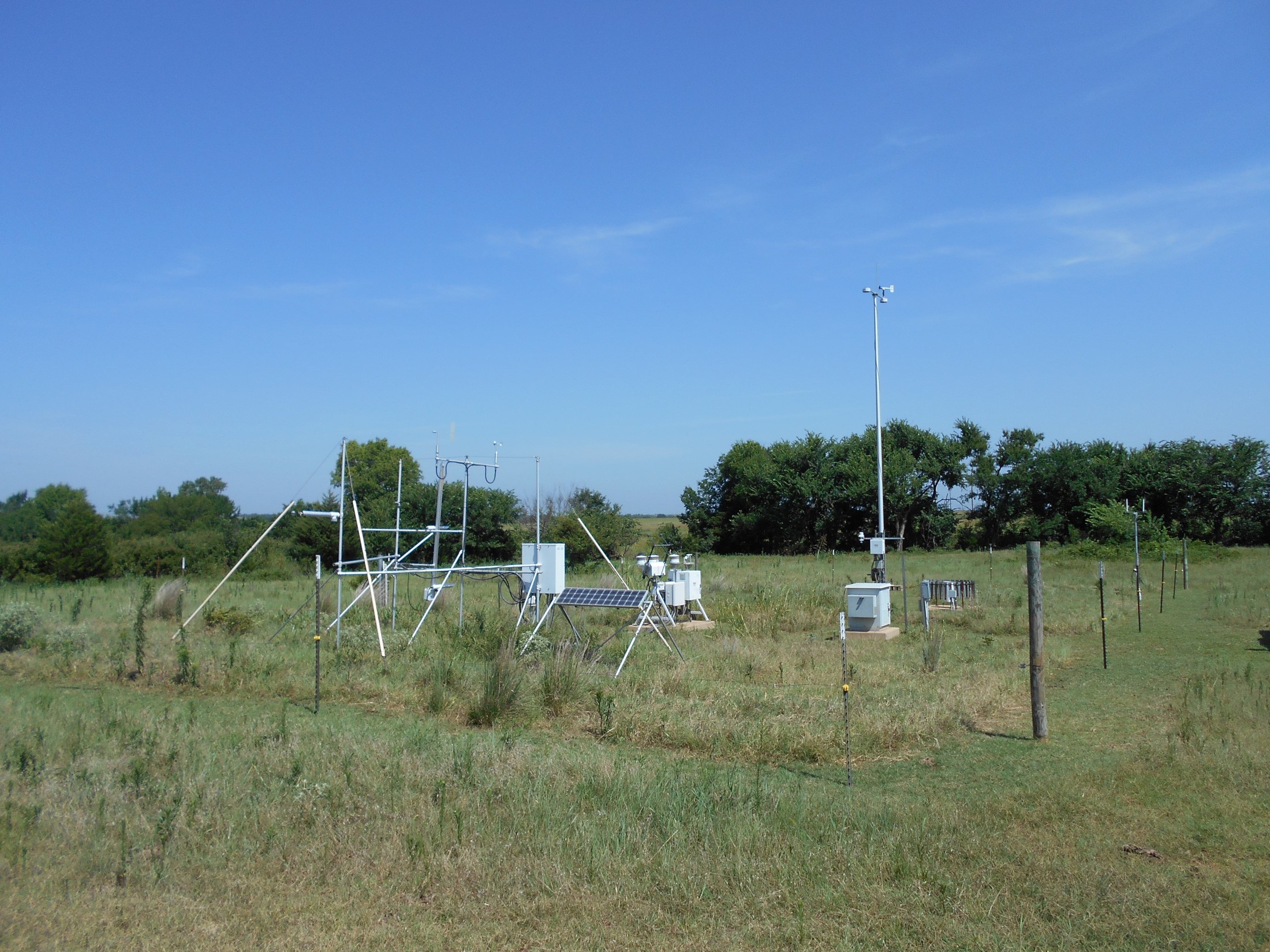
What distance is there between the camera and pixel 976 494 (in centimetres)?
5356

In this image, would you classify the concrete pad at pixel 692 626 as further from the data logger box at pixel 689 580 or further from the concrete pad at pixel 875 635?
the concrete pad at pixel 875 635

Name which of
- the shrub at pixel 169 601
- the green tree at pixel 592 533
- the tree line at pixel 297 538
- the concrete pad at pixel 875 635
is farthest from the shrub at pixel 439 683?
the green tree at pixel 592 533

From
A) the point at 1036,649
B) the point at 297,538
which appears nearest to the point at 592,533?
the point at 297,538

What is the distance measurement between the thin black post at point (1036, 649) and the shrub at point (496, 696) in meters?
5.54

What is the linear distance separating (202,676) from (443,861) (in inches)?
324

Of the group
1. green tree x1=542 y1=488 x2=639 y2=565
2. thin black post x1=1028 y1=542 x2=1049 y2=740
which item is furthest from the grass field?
green tree x1=542 y1=488 x2=639 y2=565

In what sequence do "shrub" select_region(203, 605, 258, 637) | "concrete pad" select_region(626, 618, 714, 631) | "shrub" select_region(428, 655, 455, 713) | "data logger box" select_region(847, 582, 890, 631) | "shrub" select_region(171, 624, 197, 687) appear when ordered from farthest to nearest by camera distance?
1. "data logger box" select_region(847, 582, 890, 631)
2. "concrete pad" select_region(626, 618, 714, 631)
3. "shrub" select_region(203, 605, 258, 637)
4. "shrub" select_region(171, 624, 197, 687)
5. "shrub" select_region(428, 655, 455, 713)

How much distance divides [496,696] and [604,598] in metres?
4.55

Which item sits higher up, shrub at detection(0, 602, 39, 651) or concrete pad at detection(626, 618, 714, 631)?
shrub at detection(0, 602, 39, 651)

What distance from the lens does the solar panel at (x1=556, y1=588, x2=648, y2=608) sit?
46.9 feet

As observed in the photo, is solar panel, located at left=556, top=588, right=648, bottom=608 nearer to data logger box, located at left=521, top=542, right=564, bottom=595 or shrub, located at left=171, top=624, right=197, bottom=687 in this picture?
data logger box, located at left=521, top=542, right=564, bottom=595

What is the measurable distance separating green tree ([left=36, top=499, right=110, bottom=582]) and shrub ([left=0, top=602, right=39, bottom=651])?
21.5 meters

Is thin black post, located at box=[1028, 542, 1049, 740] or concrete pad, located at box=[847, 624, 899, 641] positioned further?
concrete pad, located at box=[847, 624, 899, 641]

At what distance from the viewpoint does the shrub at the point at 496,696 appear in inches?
404
